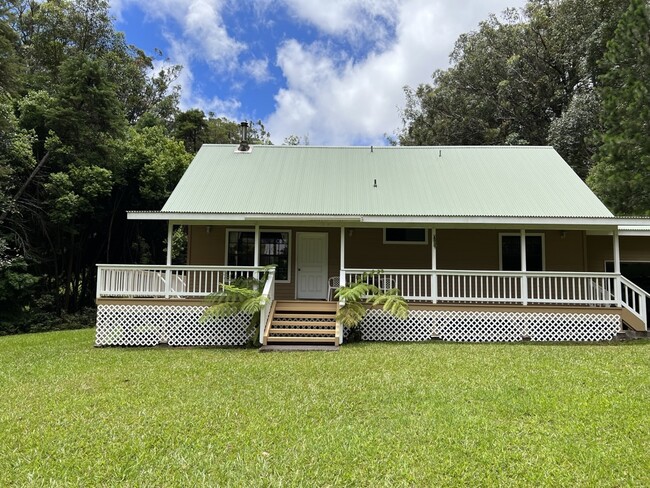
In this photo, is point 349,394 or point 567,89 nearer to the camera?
point 349,394

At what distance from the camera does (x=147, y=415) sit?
16.0 feet

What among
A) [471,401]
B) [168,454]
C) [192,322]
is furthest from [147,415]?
[192,322]

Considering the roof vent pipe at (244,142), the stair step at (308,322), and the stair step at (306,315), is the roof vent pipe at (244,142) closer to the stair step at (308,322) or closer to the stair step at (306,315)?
the stair step at (306,315)

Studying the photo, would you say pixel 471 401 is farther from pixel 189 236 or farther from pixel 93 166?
pixel 93 166

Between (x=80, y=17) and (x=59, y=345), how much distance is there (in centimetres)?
2250

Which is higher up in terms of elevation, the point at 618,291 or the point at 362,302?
the point at 618,291

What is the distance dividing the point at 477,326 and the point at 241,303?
557cm

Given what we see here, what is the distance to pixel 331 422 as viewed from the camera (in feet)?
15.1

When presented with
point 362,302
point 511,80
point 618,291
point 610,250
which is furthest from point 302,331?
point 511,80

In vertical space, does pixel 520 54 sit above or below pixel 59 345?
above

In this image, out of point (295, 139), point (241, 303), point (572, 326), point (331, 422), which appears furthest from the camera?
point (295, 139)

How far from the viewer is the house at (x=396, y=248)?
392 inches

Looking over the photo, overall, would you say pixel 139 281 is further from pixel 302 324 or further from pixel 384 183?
pixel 384 183

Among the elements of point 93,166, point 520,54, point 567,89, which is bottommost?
point 93,166
